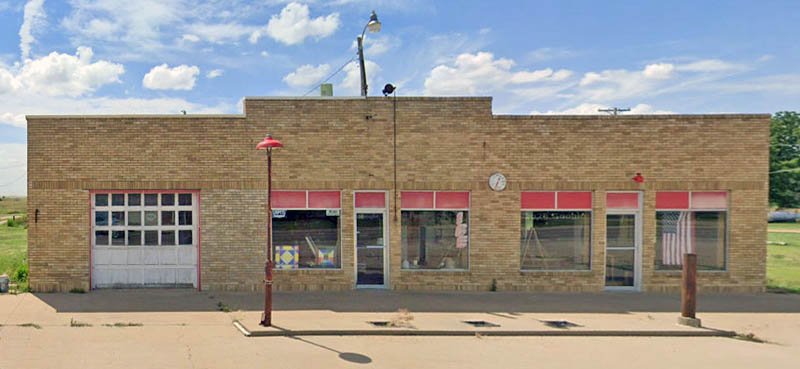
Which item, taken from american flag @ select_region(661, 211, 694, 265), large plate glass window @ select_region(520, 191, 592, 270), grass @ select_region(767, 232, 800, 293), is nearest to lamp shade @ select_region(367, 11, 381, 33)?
large plate glass window @ select_region(520, 191, 592, 270)

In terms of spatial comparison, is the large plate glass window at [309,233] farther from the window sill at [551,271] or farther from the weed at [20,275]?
the weed at [20,275]

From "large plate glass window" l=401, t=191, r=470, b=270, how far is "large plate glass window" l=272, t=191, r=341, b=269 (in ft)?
5.82

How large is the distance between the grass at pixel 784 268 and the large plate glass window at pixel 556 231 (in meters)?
5.45

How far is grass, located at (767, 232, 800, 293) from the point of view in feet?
44.7

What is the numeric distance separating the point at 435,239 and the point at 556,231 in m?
3.18

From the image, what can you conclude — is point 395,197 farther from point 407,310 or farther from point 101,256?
point 101,256

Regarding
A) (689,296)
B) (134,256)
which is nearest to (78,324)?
(134,256)

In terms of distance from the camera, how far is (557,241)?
12805 mm

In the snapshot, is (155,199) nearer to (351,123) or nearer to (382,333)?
(351,123)

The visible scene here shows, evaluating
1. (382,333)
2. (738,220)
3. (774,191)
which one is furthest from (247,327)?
(774,191)

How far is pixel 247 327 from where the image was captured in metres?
8.97

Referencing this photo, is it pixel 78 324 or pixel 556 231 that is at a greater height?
pixel 556 231

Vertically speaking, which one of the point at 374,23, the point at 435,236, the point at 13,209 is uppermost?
the point at 374,23

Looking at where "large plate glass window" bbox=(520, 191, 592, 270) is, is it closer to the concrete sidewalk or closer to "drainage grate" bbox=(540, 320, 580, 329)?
the concrete sidewalk
